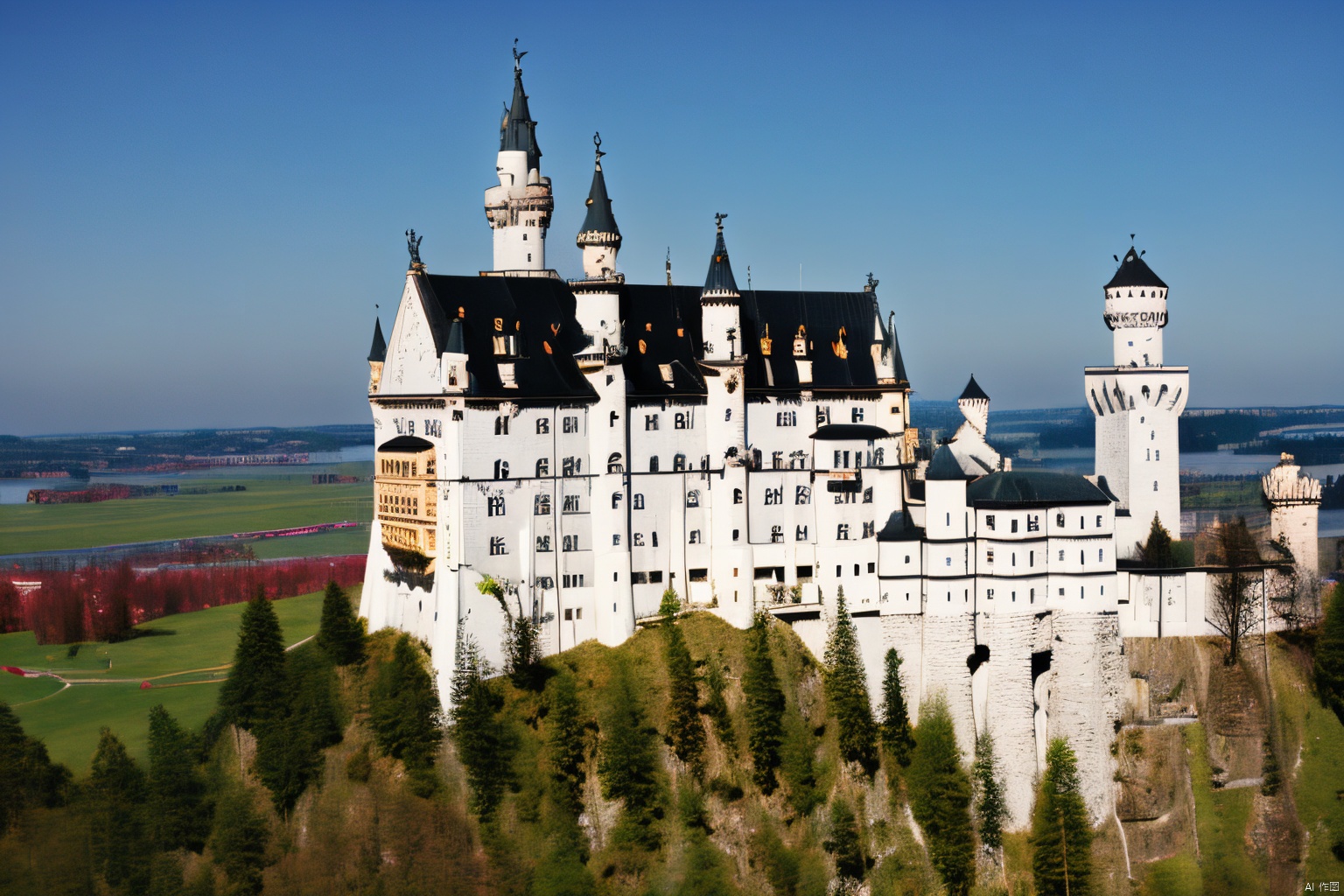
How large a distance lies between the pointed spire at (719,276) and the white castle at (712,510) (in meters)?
0.13

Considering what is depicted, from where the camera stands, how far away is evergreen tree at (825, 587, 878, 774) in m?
78.2

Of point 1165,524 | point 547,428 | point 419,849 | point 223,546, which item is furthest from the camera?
point 223,546

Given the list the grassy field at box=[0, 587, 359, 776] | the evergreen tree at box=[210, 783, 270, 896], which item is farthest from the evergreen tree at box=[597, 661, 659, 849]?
the grassy field at box=[0, 587, 359, 776]

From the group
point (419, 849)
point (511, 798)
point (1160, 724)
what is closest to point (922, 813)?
point (1160, 724)

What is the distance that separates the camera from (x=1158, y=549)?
84.9 m

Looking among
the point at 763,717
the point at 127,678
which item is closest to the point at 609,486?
the point at 763,717

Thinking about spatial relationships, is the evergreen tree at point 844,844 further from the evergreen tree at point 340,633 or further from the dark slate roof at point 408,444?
the dark slate roof at point 408,444

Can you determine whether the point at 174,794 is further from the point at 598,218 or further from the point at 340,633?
the point at 598,218

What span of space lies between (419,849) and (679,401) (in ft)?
96.6

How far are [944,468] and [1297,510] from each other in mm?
26100

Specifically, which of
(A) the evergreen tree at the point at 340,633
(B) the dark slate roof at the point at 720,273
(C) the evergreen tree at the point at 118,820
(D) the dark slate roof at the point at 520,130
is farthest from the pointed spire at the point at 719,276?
(C) the evergreen tree at the point at 118,820

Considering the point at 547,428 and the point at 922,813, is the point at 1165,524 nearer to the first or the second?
the point at 922,813

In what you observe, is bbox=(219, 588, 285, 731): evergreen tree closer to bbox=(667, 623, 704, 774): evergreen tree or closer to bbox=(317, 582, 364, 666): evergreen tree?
bbox=(317, 582, 364, 666): evergreen tree

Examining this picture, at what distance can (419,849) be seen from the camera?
72.0 metres
